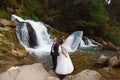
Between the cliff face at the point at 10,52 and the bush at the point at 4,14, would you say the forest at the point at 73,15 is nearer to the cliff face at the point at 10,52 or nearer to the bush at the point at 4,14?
the bush at the point at 4,14

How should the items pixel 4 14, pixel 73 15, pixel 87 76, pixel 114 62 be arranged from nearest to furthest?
pixel 87 76
pixel 114 62
pixel 4 14
pixel 73 15

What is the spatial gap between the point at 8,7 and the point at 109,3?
27.2 metres

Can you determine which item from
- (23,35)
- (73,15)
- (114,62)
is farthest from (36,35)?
(73,15)

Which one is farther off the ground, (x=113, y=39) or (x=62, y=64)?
(x=62, y=64)

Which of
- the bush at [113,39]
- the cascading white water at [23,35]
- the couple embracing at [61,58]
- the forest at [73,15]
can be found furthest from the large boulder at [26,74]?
the bush at [113,39]

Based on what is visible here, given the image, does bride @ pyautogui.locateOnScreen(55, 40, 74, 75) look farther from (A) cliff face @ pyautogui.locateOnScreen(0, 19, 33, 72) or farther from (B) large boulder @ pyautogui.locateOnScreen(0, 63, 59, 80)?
(A) cliff face @ pyautogui.locateOnScreen(0, 19, 33, 72)

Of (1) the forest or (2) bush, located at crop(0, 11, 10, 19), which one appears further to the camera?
(1) the forest

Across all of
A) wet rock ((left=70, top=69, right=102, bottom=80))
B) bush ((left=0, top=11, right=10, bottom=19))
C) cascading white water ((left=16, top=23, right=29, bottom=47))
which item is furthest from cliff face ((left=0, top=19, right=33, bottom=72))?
bush ((left=0, top=11, right=10, bottom=19))

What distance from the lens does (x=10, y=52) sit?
1716 cm

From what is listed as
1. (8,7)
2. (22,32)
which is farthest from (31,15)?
(22,32)

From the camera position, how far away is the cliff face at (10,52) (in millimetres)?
15240

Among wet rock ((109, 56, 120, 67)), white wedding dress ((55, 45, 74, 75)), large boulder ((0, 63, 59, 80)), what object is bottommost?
wet rock ((109, 56, 120, 67))

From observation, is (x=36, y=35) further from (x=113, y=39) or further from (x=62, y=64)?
(x=113, y=39)

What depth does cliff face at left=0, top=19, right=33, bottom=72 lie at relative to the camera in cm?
1524
